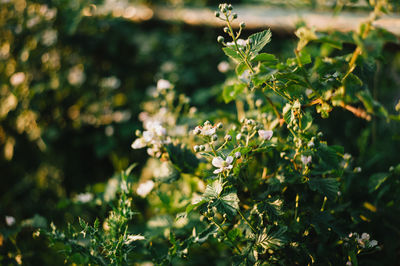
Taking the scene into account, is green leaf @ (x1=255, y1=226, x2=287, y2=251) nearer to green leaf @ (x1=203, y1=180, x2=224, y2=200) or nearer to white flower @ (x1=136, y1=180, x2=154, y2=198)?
green leaf @ (x1=203, y1=180, x2=224, y2=200)

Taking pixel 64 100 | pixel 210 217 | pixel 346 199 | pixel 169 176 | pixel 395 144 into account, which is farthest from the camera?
pixel 64 100

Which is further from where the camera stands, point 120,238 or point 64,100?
point 64,100

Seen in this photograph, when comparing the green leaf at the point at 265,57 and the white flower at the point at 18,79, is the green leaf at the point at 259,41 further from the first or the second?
the white flower at the point at 18,79

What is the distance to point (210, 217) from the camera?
0.84 m

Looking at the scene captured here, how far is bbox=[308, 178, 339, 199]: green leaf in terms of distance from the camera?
34.2 inches

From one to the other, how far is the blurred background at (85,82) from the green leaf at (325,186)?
2.88ft

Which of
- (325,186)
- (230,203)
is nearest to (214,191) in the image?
(230,203)

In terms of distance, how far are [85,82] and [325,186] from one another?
1.89 metres

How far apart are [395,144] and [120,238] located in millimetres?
1563

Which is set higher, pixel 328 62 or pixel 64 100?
pixel 328 62

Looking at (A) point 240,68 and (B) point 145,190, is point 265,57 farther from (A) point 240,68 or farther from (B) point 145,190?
(B) point 145,190

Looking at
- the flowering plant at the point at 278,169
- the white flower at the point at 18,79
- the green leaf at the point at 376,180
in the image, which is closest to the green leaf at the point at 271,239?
the flowering plant at the point at 278,169

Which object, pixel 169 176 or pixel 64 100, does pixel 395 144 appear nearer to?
pixel 169 176

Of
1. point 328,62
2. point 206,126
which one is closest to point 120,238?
point 206,126
